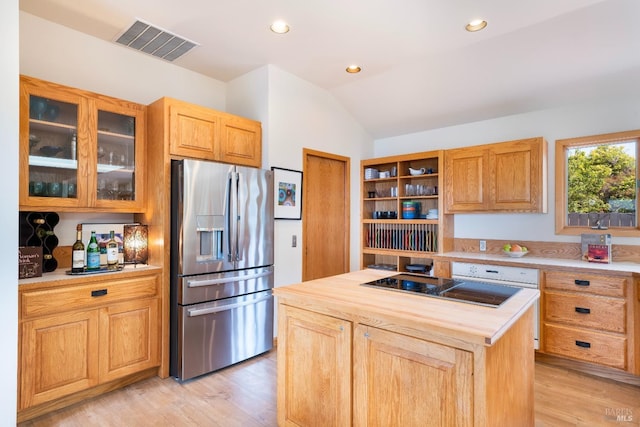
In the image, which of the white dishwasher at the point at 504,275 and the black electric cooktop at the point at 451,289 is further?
the white dishwasher at the point at 504,275

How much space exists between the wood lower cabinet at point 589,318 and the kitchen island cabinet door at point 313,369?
2360 mm

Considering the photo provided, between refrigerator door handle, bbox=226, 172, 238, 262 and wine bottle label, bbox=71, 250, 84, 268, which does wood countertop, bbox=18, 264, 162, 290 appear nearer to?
wine bottle label, bbox=71, 250, 84, 268

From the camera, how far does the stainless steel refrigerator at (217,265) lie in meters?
2.74

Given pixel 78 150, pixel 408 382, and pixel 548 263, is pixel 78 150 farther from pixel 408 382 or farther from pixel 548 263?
pixel 548 263

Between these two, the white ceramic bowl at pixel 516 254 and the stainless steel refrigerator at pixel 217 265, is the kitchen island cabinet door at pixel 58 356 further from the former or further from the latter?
the white ceramic bowl at pixel 516 254

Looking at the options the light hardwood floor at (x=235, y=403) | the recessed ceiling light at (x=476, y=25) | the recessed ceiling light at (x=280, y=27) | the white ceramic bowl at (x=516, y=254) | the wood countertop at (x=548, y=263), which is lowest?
Result: the light hardwood floor at (x=235, y=403)

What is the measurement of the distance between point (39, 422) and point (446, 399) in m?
2.56

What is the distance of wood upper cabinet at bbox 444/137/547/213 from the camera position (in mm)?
3338

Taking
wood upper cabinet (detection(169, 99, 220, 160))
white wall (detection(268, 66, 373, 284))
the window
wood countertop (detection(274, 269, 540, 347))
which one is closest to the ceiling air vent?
wood upper cabinet (detection(169, 99, 220, 160))

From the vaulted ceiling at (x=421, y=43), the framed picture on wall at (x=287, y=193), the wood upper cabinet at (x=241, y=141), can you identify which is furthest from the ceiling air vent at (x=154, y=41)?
the framed picture on wall at (x=287, y=193)

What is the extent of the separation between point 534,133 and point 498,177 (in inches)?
25.4

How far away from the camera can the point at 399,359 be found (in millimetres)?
1507

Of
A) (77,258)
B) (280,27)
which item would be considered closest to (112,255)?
(77,258)

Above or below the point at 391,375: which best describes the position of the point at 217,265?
above
